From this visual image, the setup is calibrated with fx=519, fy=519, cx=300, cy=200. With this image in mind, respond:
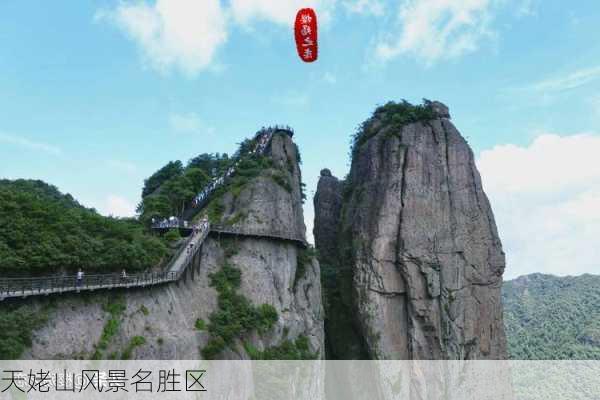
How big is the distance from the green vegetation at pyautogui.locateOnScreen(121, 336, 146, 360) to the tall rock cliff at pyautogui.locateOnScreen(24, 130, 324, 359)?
49mm

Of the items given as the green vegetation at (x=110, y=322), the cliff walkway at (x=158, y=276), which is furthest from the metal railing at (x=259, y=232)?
the green vegetation at (x=110, y=322)

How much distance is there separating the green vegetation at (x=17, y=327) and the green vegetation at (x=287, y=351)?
52.2 feet

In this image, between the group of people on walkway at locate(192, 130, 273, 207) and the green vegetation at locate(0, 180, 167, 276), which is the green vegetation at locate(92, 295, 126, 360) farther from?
the group of people on walkway at locate(192, 130, 273, 207)

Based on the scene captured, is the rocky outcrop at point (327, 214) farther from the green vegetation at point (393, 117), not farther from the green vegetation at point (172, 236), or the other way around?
the green vegetation at point (172, 236)

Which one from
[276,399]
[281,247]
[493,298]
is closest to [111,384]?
[276,399]

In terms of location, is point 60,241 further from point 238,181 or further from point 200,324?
point 238,181

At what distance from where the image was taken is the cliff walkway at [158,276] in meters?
20.2

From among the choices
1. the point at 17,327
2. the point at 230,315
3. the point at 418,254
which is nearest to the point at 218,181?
the point at 230,315

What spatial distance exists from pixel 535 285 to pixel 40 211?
162m

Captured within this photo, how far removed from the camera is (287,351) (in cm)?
3659

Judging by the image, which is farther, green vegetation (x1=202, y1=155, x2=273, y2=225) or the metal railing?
green vegetation (x1=202, y1=155, x2=273, y2=225)

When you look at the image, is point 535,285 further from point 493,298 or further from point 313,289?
point 313,289

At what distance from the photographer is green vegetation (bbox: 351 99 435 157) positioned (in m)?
56.8

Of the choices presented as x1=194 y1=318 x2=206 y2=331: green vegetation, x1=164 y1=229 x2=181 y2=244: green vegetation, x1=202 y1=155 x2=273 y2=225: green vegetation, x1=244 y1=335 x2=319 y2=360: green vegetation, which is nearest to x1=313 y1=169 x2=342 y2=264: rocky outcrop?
x1=202 y1=155 x2=273 y2=225: green vegetation
